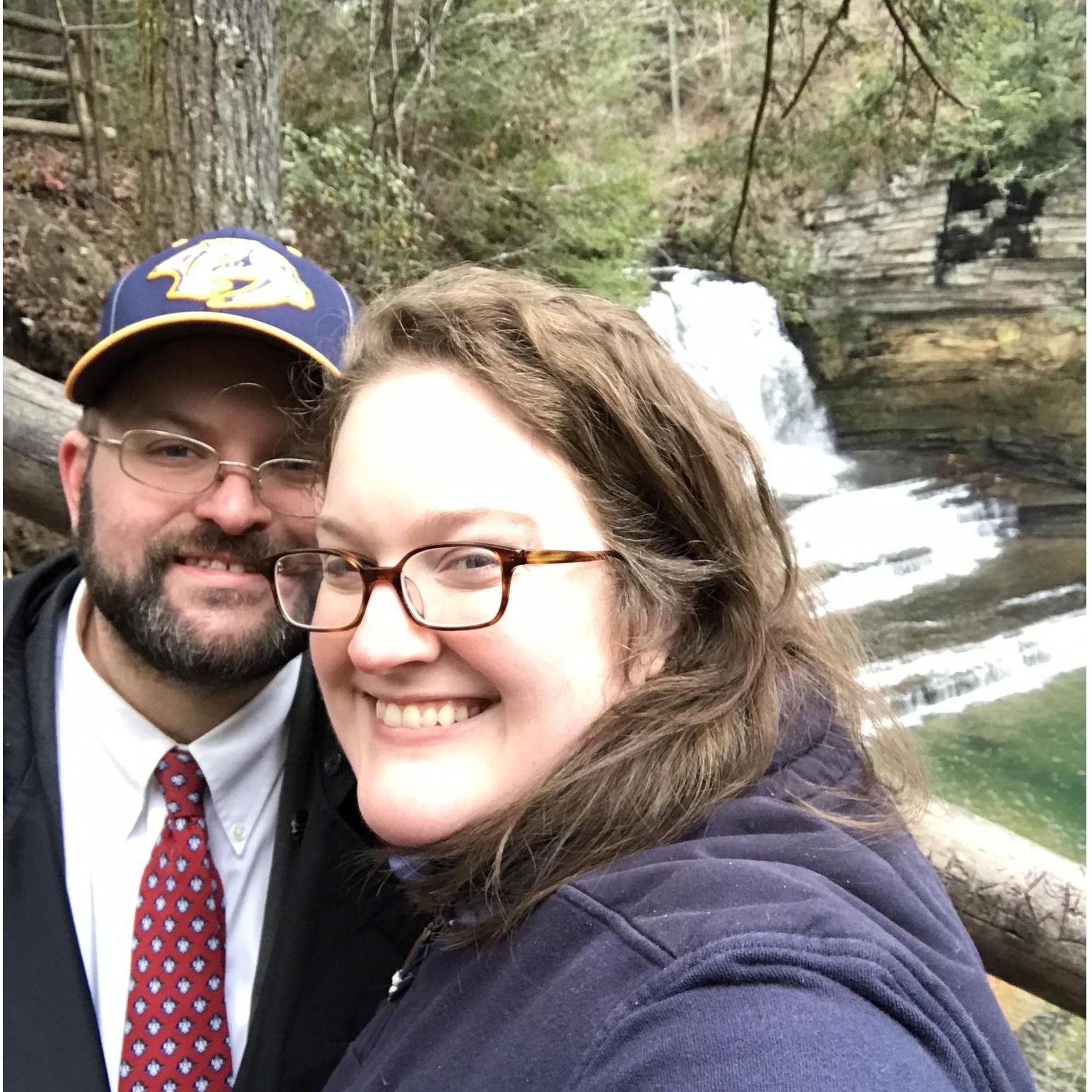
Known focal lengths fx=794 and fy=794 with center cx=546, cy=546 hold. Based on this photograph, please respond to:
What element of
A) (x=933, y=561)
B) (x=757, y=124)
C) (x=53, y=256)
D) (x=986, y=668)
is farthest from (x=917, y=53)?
(x=53, y=256)

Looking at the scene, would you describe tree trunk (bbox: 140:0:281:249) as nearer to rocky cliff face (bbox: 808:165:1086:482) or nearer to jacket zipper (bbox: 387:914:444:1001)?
rocky cliff face (bbox: 808:165:1086:482)

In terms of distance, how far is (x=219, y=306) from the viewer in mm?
1120

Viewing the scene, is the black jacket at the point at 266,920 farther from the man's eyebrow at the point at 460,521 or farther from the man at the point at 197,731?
the man's eyebrow at the point at 460,521

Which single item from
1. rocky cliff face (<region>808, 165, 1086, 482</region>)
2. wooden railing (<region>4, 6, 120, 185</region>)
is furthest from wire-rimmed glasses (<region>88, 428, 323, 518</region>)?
Result: wooden railing (<region>4, 6, 120, 185</region>)

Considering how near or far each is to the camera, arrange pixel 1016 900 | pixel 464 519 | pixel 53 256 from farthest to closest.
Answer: pixel 53 256
pixel 1016 900
pixel 464 519

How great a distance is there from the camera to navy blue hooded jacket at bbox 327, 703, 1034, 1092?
0.46 metres

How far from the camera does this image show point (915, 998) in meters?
0.51

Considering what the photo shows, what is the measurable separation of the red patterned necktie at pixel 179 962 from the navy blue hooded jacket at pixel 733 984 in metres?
0.46

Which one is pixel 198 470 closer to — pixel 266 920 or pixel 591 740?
pixel 266 920

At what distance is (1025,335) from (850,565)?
855 millimetres

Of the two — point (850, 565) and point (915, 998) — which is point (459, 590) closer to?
point (915, 998)

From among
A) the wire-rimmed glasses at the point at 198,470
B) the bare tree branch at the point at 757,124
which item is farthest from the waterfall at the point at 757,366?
A: the wire-rimmed glasses at the point at 198,470

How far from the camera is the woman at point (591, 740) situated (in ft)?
1.65

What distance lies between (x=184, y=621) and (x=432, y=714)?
562mm
